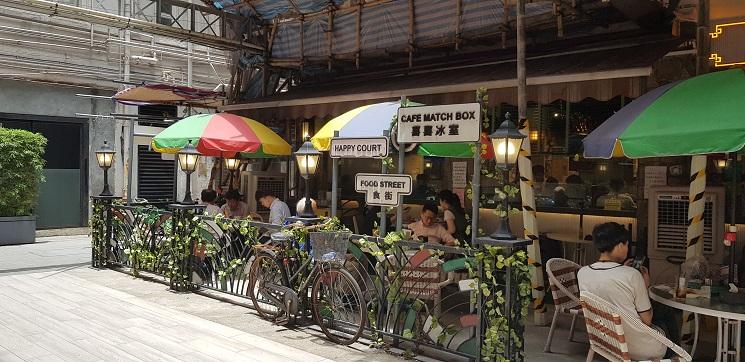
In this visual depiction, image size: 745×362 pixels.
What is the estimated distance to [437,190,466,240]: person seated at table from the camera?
26.2 feet

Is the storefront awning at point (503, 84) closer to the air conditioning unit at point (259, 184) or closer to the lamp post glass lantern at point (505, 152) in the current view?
the air conditioning unit at point (259, 184)

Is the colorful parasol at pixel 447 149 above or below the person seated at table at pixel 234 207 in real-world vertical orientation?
above

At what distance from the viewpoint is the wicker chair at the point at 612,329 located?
4.21 m

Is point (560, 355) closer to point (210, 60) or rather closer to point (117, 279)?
point (117, 279)

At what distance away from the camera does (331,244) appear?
610 cm

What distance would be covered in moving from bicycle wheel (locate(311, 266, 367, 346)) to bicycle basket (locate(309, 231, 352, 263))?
152 millimetres

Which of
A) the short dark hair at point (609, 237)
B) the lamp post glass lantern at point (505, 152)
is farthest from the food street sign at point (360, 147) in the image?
the short dark hair at point (609, 237)

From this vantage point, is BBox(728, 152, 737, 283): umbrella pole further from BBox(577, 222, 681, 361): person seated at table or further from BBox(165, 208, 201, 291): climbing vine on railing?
BBox(165, 208, 201, 291): climbing vine on railing

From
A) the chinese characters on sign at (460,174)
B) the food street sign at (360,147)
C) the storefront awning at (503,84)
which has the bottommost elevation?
the chinese characters on sign at (460,174)

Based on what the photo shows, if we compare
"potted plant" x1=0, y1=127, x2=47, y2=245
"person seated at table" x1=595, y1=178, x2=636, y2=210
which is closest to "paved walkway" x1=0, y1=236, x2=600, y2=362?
"person seated at table" x1=595, y1=178, x2=636, y2=210

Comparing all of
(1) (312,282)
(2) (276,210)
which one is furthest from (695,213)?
(2) (276,210)

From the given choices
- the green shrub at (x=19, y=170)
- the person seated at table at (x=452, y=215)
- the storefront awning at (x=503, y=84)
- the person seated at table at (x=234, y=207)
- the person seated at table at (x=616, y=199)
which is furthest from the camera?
the green shrub at (x=19, y=170)

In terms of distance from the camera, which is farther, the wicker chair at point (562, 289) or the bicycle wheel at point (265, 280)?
the bicycle wheel at point (265, 280)

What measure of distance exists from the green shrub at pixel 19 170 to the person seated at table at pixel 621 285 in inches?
518
